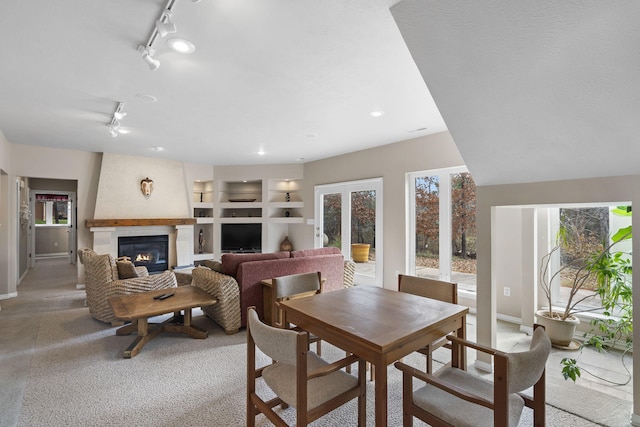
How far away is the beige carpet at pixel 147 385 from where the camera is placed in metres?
1.99

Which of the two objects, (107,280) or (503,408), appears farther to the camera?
(107,280)

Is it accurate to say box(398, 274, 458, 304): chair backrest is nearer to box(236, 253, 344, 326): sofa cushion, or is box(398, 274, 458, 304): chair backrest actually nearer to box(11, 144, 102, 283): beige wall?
box(236, 253, 344, 326): sofa cushion

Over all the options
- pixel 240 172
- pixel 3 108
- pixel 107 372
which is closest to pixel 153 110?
pixel 3 108

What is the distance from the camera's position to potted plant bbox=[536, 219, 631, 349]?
279cm

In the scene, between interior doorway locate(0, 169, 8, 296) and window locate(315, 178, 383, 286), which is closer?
interior doorway locate(0, 169, 8, 296)

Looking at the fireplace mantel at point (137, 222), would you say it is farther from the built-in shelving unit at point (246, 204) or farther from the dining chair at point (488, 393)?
the dining chair at point (488, 393)

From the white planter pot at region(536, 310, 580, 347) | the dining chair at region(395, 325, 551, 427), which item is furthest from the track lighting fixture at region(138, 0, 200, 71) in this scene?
the white planter pot at region(536, 310, 580, 347)

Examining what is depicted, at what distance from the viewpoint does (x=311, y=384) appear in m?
1.61

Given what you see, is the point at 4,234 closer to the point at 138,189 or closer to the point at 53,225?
the point at 138,189

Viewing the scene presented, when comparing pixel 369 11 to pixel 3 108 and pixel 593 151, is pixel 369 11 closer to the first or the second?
pixel 593 151

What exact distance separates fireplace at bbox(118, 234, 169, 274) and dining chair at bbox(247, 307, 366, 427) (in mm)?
5676

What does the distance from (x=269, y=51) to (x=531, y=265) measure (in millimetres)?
3564

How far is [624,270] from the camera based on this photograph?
2596mm

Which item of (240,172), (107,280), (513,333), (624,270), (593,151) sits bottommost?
(513,333)
